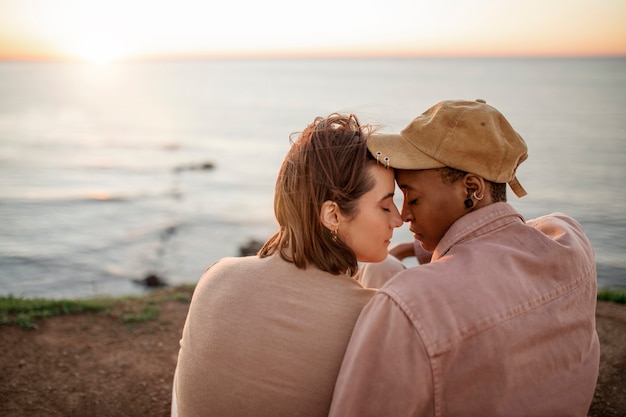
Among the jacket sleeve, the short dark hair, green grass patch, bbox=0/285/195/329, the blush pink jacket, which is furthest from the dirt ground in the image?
the jacket sleeve

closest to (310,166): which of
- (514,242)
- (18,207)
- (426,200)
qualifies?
(426,200)

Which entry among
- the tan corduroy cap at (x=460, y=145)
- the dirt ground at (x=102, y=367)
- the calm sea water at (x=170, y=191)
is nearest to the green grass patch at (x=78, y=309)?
the dirt ground at (x=102, y=367)

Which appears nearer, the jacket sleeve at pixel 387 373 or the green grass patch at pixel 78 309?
the jacket sleeve at pixel 387 373

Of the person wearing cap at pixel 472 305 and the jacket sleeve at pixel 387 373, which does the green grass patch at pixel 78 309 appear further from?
the jacket sleeve at pixel 387 373

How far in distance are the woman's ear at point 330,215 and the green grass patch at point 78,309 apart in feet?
12.1

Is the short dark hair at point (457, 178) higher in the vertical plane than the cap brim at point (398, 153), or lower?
lower

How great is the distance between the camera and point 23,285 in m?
10.0

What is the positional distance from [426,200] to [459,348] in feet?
3.19

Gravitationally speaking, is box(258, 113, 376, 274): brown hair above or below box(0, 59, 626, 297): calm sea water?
above

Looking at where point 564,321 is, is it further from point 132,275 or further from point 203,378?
point 132,275

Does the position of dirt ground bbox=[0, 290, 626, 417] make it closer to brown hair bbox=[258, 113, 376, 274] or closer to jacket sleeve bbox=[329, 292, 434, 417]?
brown hair bbox=[258, 113, 376, 274]

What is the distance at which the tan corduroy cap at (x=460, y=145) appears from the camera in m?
2.62

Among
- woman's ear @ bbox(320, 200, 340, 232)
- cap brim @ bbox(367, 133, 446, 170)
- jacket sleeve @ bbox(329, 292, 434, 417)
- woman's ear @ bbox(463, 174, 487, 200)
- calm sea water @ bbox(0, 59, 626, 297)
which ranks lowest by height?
calm sea water @ bbox(0, 59, 626, 297)

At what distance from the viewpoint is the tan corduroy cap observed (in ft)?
8.59
